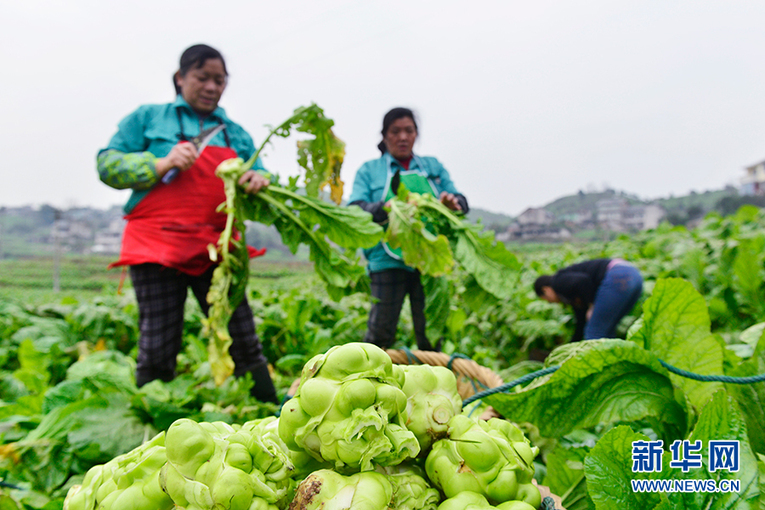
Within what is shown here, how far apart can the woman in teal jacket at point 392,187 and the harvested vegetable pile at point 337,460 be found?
239 cm

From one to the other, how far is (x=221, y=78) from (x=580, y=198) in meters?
14.2

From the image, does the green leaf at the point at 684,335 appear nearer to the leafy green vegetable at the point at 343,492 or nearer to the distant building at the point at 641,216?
the leafy green vegetable at the point at 343,492

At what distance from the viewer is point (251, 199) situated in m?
2.73

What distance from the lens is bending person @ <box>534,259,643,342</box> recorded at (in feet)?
13.0

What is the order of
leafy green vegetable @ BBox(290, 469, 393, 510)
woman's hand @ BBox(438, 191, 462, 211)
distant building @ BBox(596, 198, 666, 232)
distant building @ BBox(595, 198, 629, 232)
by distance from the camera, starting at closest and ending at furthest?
leafy green vegetable @ BBox(290, 469, 393, 510) → woman's hand @ BBox(438, 191, 462, 211) → distant building @ BBox(596, 198, 666, 232) → distant building @ BBox(595, 198, 629, 232)

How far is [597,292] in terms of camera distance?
4.16 meters

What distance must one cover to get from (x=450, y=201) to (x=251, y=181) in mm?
1387

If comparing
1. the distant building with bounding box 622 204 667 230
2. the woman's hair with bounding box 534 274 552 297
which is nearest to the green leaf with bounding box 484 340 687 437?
the woman's hair with bounding box 534 274 552 297

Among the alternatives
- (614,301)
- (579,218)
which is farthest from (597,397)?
(579,218)

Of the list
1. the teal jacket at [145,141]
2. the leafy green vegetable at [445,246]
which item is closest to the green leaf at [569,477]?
the leafy green vegetable at [445,246]

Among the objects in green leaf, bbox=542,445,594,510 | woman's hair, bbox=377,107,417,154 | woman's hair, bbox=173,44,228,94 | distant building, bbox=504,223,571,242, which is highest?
woman's hair, bbox=173,44,228,94

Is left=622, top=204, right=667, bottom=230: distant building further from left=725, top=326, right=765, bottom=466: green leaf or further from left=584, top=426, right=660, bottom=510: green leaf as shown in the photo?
left=584, top=426, right=660, bottom=510: green leaf

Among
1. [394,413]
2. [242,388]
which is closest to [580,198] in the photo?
[242,388]

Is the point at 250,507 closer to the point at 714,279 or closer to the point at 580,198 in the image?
A: the point at 714,279
